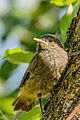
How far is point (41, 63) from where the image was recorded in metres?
3.62

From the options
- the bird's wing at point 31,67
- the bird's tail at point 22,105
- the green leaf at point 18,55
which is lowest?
the bird's tail at point 22,105

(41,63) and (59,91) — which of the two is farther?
(41,63)

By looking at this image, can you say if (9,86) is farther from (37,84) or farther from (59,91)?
(59,91)

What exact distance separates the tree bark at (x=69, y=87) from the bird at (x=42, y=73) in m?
0.10

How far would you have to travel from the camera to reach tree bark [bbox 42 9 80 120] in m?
→ 2.88

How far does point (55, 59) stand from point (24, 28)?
2557 mm

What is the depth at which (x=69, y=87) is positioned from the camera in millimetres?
2990

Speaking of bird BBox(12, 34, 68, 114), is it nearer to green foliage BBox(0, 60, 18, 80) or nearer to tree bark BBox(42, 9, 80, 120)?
tree bark BBox(42, 9, 80, 120)

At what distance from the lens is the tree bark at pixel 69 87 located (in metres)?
2.88

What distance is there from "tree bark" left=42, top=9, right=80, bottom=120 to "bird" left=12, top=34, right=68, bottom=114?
10 centimetres

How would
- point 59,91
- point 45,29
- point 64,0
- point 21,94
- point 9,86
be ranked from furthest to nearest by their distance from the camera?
point 45,29 → point 9,86 → point 21,94 → point 64,0 → point 59,91

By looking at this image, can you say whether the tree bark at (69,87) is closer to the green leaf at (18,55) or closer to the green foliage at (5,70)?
the green leaf at (18,55)

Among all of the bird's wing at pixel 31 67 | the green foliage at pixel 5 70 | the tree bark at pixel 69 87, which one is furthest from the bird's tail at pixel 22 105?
the tree bark at pixel 69 87

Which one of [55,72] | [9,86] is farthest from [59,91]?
[9,86]
